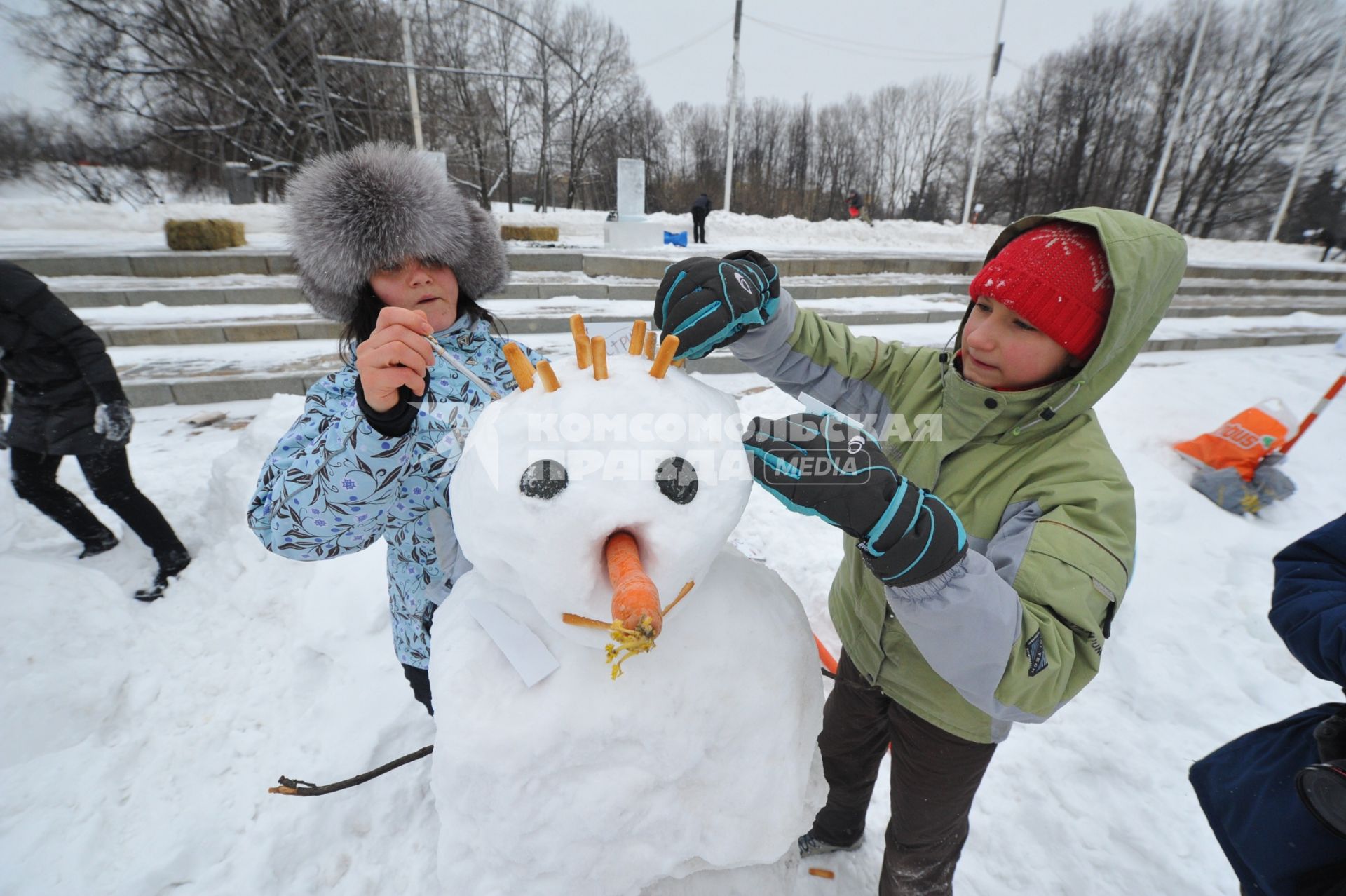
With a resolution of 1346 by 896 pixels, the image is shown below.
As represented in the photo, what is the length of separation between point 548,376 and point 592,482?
0.53ft

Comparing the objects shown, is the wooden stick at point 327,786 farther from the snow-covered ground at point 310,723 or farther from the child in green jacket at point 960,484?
the child in green jacket at point 960,484

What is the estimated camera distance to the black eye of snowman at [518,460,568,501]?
0.64 m

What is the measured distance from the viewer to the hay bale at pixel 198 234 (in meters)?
7.40

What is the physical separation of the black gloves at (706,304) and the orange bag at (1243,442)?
4350 mm

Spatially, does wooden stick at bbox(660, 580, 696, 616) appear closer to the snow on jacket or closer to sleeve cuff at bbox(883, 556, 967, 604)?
sleeve cuff at bbox(883, 556, 967, 604)

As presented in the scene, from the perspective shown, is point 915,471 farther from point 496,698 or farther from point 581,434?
point 496,698

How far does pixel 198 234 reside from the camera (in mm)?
7508

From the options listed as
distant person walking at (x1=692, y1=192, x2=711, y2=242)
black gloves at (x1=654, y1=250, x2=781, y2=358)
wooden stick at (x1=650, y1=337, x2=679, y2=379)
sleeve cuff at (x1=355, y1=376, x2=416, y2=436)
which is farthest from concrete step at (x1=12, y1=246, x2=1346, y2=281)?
wooden stick at (x1=650, y1=337, x2=679, y2=379)

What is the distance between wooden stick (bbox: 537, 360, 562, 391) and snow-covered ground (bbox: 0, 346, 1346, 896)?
0.49 meters

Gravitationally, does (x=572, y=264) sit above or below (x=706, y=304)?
below

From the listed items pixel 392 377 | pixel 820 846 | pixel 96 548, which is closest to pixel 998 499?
pixel 392 377

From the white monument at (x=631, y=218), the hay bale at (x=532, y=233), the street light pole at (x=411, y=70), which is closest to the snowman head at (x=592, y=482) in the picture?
the white monument at (x=631, y=218)

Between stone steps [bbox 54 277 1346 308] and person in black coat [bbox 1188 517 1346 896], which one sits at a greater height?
stone steps [bbox 54 277 1346 308]

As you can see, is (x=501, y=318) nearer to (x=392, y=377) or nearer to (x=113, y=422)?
(x=113, y=422)
